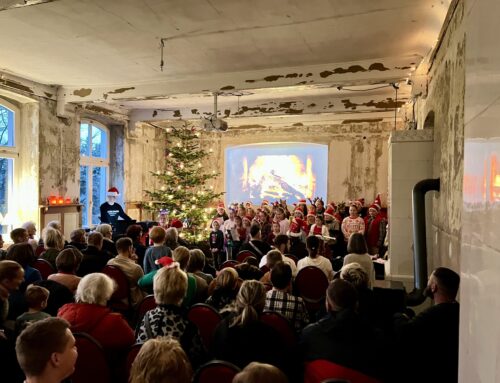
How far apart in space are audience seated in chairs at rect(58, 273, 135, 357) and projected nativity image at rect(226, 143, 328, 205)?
1011 cm

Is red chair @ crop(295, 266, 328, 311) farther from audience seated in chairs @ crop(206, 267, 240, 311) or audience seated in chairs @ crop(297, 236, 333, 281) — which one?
audience seated in chairs @ crop(206, 267, 240, 311)

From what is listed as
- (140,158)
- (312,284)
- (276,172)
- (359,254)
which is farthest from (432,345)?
(276,172)

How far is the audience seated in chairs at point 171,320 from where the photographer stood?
232 centimetres

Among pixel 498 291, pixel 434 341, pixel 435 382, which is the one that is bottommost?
pixel 435 382

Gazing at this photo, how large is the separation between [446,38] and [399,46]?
3.50ft

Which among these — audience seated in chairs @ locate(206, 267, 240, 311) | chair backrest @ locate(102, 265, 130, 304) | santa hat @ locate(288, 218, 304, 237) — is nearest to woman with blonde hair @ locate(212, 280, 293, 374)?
audience seated in chairs @ locate(206, 267, 240, 311)

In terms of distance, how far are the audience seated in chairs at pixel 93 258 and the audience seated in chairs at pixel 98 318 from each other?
Result: 1.58 m

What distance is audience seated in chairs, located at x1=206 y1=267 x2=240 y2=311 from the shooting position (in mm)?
2887

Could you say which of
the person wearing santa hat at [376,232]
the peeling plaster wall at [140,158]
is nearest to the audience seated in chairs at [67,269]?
the person wearing santa hat at [376,232]

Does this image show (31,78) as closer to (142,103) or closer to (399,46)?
(142,103)

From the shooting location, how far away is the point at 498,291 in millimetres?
777

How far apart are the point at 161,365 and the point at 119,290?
7.99ft

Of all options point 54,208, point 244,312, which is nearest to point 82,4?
point 244,312

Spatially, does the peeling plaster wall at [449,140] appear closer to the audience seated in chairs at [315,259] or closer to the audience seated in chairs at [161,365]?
the audience seated in chairs at [315,259]
